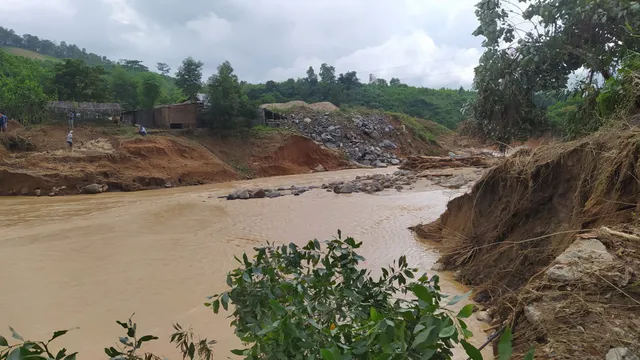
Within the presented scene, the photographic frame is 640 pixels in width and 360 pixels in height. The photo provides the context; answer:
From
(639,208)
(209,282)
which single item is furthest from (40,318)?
(639,208)

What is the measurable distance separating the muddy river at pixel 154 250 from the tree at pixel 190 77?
1463 cm

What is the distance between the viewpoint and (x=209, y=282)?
5633 millimetres

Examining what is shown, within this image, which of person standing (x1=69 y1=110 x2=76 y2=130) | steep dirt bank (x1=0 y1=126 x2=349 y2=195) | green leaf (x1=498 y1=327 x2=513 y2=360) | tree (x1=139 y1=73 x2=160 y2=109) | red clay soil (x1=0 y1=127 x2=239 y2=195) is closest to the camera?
green leaf (x1=498 y1=327 x2=513 y2=360)

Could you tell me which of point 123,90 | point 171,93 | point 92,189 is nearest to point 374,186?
point 92,189

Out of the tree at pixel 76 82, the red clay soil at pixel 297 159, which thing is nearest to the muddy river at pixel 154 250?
the red clay soil at pixel 297 159

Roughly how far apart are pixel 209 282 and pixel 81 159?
16.7 meters

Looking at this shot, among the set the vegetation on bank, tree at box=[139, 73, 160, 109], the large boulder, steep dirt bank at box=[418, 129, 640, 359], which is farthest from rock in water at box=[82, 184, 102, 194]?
the vegetation on bank

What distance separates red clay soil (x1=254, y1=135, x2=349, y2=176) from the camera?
2622 centimetres

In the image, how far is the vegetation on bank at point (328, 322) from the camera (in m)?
1.06

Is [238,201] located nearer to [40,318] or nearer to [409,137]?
[40,318]

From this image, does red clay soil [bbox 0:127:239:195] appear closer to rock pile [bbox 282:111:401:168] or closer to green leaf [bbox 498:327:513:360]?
rock pile [bbox 282:111:401:168]

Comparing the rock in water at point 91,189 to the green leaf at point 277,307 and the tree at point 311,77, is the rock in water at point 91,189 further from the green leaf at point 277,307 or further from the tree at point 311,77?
the tree at point 311,77

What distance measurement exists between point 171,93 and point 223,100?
84.3ft

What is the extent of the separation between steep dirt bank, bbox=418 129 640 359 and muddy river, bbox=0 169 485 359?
1.95 ft
